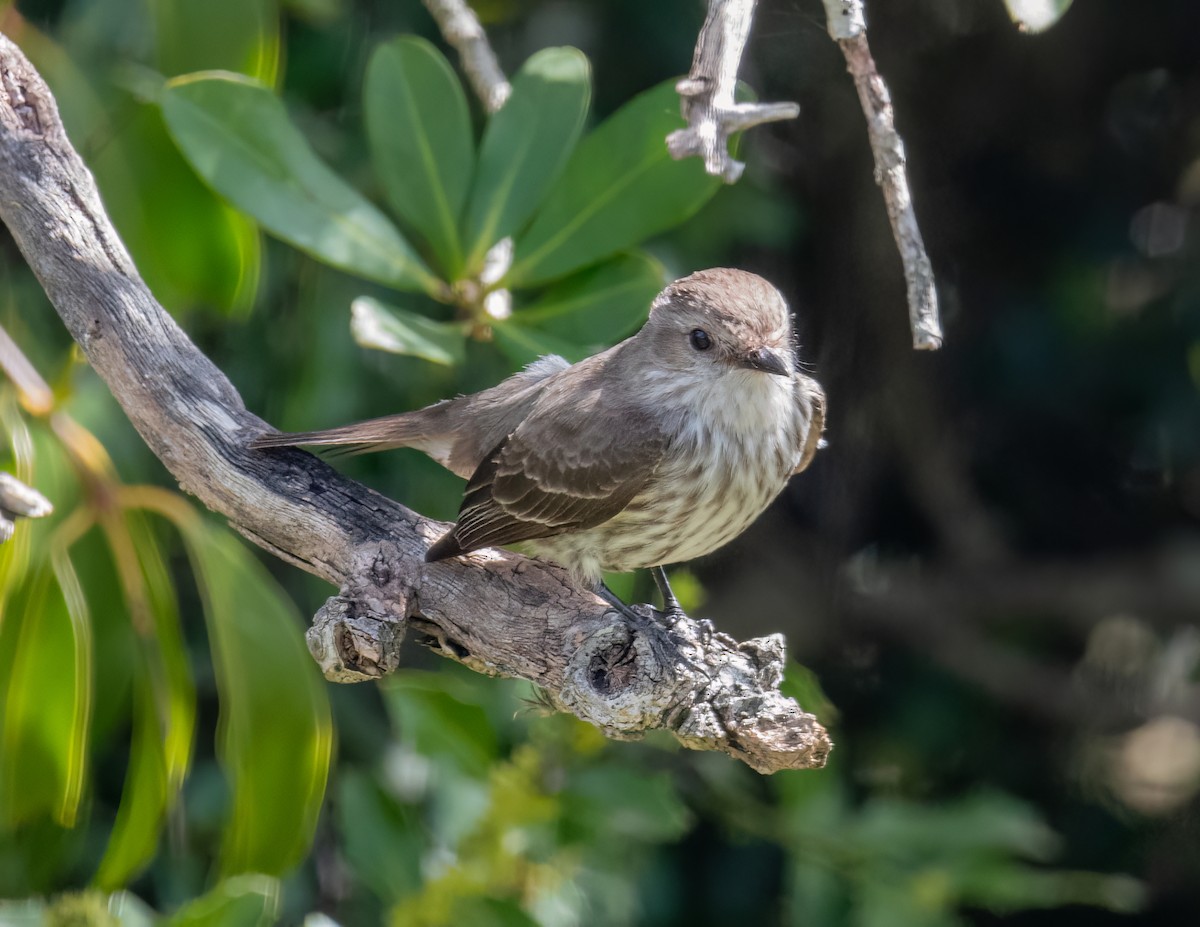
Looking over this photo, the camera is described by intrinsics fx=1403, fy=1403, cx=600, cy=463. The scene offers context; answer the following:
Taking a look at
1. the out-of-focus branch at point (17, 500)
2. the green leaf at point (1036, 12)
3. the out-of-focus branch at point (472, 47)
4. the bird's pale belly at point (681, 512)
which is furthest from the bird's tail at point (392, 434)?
Result: the green leaf at point (1036, 12)

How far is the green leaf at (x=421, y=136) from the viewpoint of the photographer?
3072mm

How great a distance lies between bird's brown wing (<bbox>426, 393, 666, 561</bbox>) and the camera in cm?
301

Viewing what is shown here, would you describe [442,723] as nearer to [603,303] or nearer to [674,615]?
[674,615]

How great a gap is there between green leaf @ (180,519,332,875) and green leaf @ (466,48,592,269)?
2.83 feet

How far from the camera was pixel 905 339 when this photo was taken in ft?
13.7

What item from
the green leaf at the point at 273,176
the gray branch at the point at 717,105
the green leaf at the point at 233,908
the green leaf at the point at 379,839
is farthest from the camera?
the green leaf at the point at 379,839

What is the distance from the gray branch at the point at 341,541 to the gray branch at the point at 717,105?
80 centimetres

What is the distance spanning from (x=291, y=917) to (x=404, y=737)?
0.80m

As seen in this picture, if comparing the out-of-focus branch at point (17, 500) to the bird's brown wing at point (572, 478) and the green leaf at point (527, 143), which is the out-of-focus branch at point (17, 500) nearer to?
the bird's brown wing at point (572, 478)

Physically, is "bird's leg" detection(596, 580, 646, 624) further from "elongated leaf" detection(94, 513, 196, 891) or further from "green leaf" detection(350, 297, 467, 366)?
"elongated leaf" detection(94, 513, 196, 891)

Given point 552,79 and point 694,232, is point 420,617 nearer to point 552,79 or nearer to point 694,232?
point 552,79

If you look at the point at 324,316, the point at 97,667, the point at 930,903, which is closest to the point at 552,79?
the point at 324,316

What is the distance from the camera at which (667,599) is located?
3248mm

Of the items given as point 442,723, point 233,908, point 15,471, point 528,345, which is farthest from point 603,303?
point 233,908
